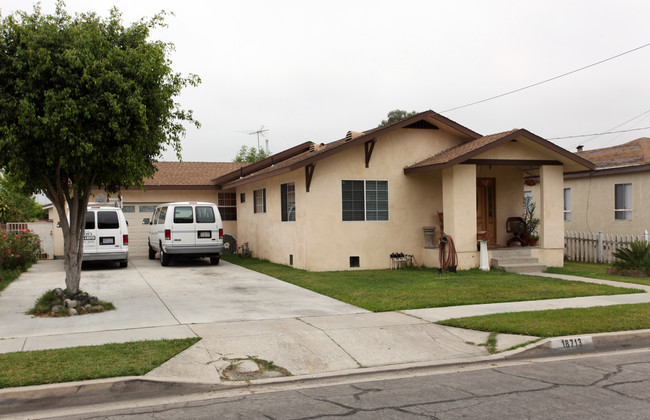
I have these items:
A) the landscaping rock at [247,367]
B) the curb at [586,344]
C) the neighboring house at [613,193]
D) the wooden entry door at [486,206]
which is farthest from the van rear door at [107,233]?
the neighboring house at [613,193]

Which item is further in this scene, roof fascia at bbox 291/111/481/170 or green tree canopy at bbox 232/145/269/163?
green tree canopy at bbox 232/145/269/163

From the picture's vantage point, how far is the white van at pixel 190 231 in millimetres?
18719

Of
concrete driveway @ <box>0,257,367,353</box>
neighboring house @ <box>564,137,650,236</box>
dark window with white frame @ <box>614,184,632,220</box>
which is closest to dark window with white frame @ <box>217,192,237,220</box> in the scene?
concrete driveway @ <box>0,257,367,353</box>

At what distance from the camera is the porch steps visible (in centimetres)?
1630

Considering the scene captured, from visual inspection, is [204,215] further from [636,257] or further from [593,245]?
[593,245]

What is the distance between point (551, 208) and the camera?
17.1 metres

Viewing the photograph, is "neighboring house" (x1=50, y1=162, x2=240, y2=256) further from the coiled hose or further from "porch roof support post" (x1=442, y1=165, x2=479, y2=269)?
"porch roof support post" (x1=442, y1=165, x2=479, y2=269)

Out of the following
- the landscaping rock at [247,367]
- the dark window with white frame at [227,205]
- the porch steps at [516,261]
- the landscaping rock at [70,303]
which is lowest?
the landscaping rock at [247,367]

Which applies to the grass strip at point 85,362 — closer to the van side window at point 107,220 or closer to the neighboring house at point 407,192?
the neighboring house at point 407,192

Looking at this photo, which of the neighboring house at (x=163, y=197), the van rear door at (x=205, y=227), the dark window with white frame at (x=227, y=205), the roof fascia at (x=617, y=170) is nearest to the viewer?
the van rear door at (x=205, y=227)

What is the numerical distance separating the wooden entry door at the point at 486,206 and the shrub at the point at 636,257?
4.18 metres

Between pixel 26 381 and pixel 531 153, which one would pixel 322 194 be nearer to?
pixel 531 153

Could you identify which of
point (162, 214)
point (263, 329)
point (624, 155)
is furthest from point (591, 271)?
point (162, 214)

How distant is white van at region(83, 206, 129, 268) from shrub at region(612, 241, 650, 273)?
1446 centimetres
